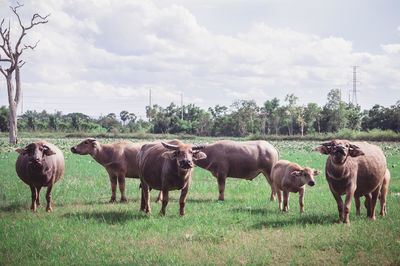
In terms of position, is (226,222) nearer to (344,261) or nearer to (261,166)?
(344,261)

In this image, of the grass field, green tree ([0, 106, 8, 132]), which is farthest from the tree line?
the grass field

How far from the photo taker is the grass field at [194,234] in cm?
682

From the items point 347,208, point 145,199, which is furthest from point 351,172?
point 145,199

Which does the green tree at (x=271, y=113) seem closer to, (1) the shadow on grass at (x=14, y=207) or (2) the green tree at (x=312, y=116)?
(2) the green tree at (x=312, y=116)

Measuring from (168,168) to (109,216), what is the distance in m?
1.52

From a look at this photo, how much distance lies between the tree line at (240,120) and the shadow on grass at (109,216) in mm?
7663

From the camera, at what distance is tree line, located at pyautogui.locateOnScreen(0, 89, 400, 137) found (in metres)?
19.5

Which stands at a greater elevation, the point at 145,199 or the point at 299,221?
the point at 145,199

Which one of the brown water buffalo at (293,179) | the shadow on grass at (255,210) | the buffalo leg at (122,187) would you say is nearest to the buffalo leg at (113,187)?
the buffalo leg at (122,187)

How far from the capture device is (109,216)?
9.59m

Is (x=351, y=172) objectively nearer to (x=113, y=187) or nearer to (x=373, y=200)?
(x=373, y=200)

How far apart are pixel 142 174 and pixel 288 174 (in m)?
3.21

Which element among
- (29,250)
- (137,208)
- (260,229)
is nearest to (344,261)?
(260,229)

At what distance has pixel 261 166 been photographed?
13352mm
